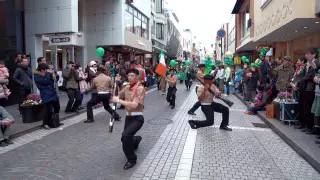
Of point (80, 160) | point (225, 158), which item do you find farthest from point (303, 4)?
point (80, 160)

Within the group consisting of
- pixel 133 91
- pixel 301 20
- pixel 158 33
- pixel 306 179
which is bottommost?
pixel 306 179

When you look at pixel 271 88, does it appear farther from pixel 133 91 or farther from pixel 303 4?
pixel 133 91

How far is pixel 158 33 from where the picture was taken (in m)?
38.7

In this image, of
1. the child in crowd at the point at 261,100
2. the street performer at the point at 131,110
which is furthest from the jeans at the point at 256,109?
the street performer at the point at 131,110

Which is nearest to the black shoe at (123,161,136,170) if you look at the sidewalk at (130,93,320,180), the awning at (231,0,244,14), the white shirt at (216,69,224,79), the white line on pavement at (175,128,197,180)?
the sidewalk at (130,93,320,180)

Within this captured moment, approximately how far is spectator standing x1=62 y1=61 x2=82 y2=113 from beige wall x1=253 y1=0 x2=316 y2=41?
25.9ft

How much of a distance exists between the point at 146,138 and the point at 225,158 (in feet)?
6.70

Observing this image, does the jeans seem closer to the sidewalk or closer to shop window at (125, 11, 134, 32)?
the sidewalk

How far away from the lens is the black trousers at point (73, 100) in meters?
9.52

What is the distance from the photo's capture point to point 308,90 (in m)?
6.49

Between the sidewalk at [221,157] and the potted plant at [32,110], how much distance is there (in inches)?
152

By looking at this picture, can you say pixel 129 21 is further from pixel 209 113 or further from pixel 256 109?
pixel 209 113

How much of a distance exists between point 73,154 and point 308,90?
17.8 feet

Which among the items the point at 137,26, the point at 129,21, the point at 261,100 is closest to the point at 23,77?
the point at 261,100
